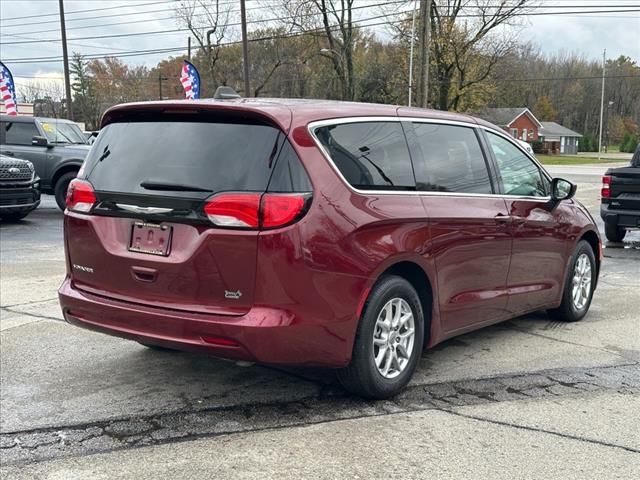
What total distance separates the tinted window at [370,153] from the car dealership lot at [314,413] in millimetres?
1341

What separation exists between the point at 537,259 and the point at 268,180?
281 cm

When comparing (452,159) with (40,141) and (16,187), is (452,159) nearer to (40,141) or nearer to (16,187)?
(16,187)

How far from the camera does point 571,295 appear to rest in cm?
598

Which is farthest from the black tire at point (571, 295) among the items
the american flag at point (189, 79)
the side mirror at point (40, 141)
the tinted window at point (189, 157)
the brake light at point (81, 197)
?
the american flag at point (189, 79)

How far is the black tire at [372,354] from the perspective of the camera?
3.79 metres

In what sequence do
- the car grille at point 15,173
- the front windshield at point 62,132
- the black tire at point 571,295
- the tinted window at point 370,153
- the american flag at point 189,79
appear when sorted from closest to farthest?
the tinted window at point 370,153 → the black tire at point 571,295 → the car grille at point 15,173 → the front windshield at point 62,132 → the american flag at point 189,79

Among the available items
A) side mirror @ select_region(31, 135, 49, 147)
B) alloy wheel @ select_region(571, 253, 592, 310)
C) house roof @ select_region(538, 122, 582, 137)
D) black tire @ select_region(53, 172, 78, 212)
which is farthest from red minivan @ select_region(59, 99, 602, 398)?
house roof @ select_region(538, 122, 582, 137)

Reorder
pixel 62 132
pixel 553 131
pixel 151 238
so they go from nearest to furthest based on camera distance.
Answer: pixel 151 238, pixel 62 132, pixel 553 131

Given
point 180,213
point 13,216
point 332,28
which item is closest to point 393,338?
point 180,213

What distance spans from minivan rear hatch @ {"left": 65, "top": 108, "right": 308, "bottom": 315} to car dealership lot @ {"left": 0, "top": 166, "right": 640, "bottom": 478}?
72cm

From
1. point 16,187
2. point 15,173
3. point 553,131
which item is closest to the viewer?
point 15,173

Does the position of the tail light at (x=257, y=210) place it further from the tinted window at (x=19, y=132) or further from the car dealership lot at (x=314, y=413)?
the tinted window at (x=19, y=132)

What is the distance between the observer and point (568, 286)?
5.92m

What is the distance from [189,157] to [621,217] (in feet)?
28.8
